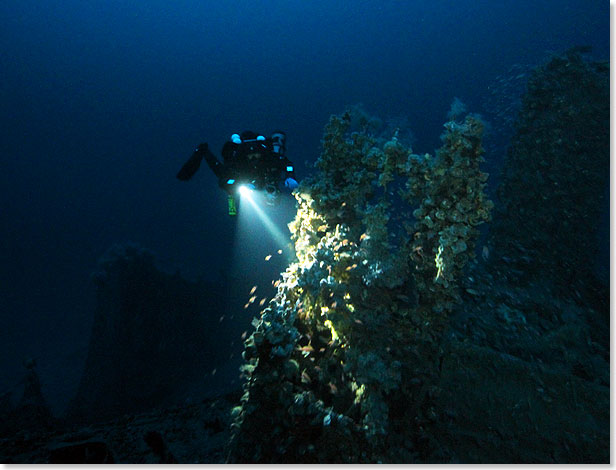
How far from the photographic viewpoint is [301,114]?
298 feet

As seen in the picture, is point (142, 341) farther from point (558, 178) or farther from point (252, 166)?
point (558, 178)

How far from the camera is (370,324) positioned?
11.4 ft

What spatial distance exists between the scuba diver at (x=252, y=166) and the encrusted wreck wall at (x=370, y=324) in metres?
1.55

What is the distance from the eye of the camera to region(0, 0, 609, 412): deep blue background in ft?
191

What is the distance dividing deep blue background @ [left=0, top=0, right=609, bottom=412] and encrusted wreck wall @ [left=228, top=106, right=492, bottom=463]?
45.3 meters

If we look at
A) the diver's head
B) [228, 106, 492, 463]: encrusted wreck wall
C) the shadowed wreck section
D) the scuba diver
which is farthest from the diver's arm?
the shadowed wreck section

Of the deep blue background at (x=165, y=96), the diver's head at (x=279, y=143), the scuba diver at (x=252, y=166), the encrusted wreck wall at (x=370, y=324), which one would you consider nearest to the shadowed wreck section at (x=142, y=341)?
the scuba diver at (x=252, y=166)

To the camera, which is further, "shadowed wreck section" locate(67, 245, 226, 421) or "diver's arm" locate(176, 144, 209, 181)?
"shadowed wreck section" locate(67, 245, 226, 421)

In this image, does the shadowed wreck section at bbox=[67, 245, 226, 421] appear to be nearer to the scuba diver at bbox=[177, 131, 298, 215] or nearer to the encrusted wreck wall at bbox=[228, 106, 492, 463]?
the scuba diver at bbox=[177, 131, 298, 215]

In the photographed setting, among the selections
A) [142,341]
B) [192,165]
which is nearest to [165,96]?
[142,341]

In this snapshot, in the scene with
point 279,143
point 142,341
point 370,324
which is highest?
point 279,143

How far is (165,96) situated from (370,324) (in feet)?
393

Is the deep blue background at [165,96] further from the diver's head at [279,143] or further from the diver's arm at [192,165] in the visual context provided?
the diver's head at [279,143]

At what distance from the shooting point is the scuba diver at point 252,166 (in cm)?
558
